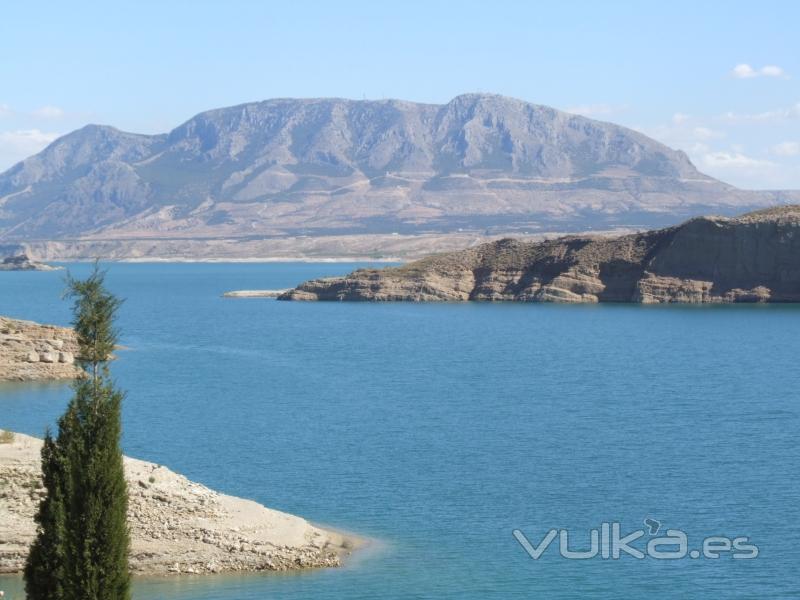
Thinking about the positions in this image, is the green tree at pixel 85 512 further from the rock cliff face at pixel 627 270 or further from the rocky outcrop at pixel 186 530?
the rock cliff face at pixel 627 270

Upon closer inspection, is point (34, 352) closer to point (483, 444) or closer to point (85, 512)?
point (483, 444)

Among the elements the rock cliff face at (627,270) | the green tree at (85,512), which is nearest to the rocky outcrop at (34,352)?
the green tree at (85,512)

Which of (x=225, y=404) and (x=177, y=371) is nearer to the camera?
(x=225, y=404)

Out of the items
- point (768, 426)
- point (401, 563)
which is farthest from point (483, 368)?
point (401, 563)

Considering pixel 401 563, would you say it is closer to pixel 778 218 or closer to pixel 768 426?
pixel 768 426

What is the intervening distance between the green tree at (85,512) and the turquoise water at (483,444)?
586 cm

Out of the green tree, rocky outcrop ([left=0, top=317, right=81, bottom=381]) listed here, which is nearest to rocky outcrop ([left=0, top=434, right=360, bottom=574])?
the green tree

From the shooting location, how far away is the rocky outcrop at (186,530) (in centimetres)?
3666

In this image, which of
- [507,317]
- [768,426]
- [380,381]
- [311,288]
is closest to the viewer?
[768,426]

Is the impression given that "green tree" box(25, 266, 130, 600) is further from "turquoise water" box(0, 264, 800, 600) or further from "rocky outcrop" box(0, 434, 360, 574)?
"rocky outcrop" box(0, 434, 360, 574)

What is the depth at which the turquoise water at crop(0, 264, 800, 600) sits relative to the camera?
36750 millimetres

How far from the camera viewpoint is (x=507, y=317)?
444 feet

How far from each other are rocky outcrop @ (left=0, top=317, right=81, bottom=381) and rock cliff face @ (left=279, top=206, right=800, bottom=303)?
7761 centimetres

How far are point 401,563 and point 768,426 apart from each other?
→ 2849cm
